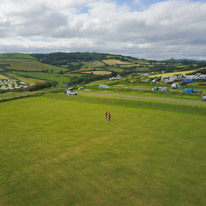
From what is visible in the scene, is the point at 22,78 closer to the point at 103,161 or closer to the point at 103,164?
the point at 103,161

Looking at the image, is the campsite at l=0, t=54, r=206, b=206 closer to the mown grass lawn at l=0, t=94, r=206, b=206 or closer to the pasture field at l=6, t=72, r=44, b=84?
the mown grass lawn at l=0, t=94, r=206, b=206

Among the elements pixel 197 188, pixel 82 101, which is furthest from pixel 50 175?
pixel 82 101

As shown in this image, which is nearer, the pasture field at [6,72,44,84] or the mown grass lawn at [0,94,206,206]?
the mown grass lawn at [0,94,206,206]

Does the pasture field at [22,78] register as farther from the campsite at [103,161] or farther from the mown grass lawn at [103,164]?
the mown grass lawn at [103,164]

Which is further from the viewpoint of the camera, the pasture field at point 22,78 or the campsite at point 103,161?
the pasture field at point 22,78

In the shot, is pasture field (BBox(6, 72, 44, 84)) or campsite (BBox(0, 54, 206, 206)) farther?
pasture field (BBox(6, 72, 44, 84))

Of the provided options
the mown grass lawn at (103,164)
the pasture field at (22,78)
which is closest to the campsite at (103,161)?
the mown grass lawn at (103,164)

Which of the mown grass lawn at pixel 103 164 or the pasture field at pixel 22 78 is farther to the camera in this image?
the pasture field at pixel 22 78

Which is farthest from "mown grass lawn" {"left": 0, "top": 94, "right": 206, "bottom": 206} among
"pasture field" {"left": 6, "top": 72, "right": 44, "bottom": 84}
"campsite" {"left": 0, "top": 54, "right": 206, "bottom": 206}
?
"pasture field" {"left": 6, "top": 72, "right": 44, "bottom": 84}
